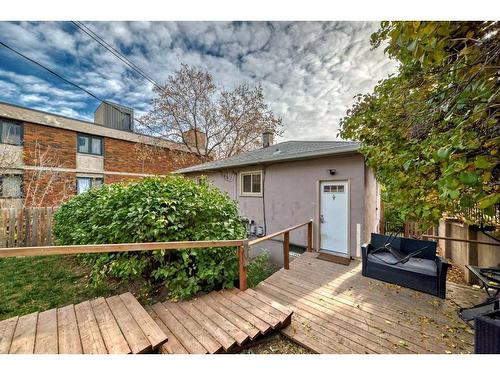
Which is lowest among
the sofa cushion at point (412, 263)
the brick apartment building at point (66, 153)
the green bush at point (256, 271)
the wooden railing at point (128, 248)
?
the green bush at point (256, 271)

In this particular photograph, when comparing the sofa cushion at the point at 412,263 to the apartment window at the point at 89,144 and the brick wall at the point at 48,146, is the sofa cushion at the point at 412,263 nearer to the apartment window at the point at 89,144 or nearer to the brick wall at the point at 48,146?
the brick wall at the point at 48,146

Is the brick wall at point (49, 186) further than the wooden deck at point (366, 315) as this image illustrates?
Yes

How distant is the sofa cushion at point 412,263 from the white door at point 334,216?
1406mm

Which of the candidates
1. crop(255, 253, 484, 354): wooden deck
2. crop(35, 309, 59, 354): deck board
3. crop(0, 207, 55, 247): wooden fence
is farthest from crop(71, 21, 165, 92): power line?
crop(0, 207, 55, 247): wooden fence

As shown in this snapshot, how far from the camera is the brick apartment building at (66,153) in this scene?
9719mm

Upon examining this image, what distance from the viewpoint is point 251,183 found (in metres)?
7.84

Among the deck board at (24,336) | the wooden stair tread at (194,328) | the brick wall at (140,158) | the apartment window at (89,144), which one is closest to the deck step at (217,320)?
the wooden stair tread at (194,328)

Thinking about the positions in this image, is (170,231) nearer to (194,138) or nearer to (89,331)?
(89,331)

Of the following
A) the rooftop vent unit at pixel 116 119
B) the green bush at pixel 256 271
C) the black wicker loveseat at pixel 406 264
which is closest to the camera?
the black wicker loveseat at pixel 406 264

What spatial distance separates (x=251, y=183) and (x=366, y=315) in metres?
5.63

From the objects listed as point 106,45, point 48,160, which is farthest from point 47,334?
point 48,160

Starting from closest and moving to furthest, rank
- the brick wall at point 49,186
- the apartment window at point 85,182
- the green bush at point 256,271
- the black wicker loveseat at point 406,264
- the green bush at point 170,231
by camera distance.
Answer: the green bush at point 170,231, the black wicker loveseat at point 406,264, the green bush at point 256,271, the brick wall at point 49,186, the apartment window at point 85,182

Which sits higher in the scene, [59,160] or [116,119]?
[116,119]
